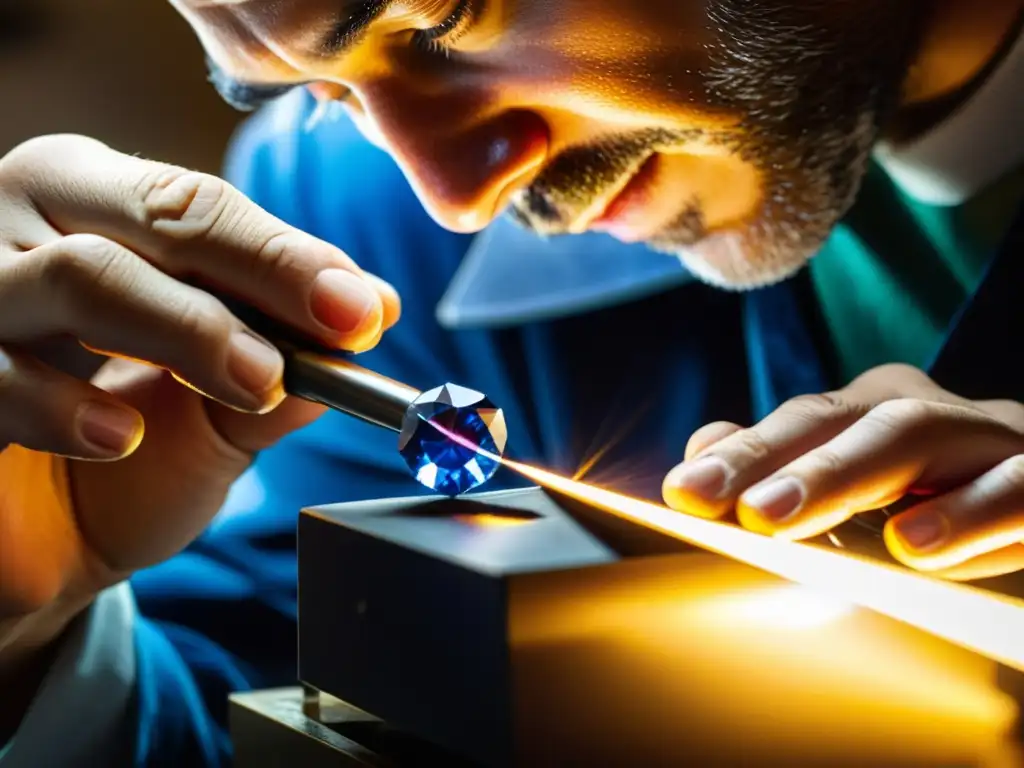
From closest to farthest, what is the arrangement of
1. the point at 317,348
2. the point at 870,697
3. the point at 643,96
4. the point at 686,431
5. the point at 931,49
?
the point at 870,697, the point at 317,348, the point at 643,96, the point at 931,49, the point at 686,431

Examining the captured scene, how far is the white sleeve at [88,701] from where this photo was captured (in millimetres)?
542

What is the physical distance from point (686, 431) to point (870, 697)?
0.60 m

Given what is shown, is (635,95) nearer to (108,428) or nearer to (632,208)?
(632,208)

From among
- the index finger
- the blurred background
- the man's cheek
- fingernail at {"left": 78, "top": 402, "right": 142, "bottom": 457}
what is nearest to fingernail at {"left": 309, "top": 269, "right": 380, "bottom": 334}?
the index finger

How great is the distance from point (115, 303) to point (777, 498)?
27cm

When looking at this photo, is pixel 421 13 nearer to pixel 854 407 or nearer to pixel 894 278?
pixel 854 407

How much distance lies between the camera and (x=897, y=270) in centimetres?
84

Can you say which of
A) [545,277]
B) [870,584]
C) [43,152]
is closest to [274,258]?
[43,152]

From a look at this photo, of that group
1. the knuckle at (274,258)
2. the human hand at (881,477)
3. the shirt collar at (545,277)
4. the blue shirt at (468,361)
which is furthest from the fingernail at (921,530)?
the shirt collar at (545,277)

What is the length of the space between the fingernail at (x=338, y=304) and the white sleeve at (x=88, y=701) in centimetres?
26

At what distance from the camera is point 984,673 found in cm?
38

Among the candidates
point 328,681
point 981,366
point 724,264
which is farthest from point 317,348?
point 981,366

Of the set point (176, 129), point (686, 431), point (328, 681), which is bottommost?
point (686, 431)

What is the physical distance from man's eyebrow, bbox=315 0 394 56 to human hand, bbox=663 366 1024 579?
0.83 ft
